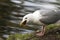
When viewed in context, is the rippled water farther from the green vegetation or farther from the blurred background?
the green vegetation

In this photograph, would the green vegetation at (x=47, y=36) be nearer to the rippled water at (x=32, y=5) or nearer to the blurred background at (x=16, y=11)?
the blurred background at (x=16, y=11)

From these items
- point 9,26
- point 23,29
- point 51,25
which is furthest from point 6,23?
point 51,25

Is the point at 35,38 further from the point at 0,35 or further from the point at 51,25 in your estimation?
the point at 0,35

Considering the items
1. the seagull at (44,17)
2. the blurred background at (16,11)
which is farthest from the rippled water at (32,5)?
the seagull at (44,17)

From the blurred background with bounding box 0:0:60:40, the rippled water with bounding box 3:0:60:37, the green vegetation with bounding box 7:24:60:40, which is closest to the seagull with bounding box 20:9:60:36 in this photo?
the green vegetation with bounding box 7:24:60:40

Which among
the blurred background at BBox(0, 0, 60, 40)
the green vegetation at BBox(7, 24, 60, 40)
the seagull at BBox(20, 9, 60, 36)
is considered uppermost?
the seagull at BBox(20, 9, 60, 36)

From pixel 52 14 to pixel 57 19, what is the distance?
217 mm

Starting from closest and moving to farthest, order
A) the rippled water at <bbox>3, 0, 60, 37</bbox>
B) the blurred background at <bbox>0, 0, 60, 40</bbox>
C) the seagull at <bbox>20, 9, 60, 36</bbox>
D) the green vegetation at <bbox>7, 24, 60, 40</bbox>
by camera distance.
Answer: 1. the green vegetation at <bbox>7, 24, 60, 40</bbox>
2. the seagull at <bbox>20, 9, 60, 36</bbox>
3. the blurred background at <bbox>0, 0, 60, 40</bbox>
4. the rippled water at <bbox>3, 0, 60, 37</bbox>

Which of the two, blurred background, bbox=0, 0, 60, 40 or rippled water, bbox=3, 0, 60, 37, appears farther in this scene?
rippled water, bbox=3, 0, 60, 37

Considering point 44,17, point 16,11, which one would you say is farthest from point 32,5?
point 44,17

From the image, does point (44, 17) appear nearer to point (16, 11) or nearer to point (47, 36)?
point (47, 36)

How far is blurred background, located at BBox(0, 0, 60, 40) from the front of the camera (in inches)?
392

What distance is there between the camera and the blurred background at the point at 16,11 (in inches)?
392

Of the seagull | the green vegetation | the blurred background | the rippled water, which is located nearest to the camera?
the green vegetation
